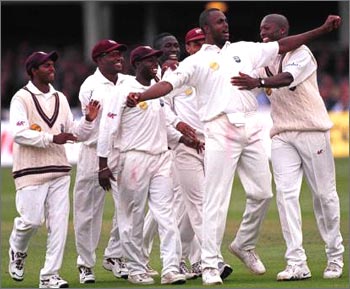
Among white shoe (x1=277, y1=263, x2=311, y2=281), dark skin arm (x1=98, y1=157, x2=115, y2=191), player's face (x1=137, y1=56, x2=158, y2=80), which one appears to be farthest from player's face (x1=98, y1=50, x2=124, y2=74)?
white shoe (x1=277, y1=263, x2=311, y2=281)

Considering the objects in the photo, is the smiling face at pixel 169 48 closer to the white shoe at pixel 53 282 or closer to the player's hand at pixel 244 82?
the player's hand at pixel 244 82

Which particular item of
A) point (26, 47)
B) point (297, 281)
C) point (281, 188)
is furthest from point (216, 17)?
point (26, 47)

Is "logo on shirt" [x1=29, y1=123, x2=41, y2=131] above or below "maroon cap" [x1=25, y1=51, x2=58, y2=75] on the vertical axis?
below

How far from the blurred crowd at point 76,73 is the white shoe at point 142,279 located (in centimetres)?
2183

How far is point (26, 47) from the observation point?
4525 centimetres

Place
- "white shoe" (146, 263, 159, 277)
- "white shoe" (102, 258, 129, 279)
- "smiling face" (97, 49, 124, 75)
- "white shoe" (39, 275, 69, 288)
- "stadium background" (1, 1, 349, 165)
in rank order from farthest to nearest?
"stadium background" (1, 1, 349, 165) → "white shoe" (102, 258, 129, 279) → "smiling face" (97, 49, 124, 75) → "white shoe" (146, 263, 159, 277) → "white shoe" (39, 275, 69, 288)

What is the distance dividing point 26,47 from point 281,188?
32390mm

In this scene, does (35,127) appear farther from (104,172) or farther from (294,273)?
(294,273)

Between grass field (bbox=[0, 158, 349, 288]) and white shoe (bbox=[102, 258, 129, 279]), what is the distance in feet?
0.30

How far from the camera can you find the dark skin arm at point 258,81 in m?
13.0

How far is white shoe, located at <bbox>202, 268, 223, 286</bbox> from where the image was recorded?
1298 centimetres

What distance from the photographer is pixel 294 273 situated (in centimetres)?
1333

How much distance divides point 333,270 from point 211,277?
1.37 m

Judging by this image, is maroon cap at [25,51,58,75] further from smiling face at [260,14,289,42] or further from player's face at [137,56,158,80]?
smiling face at [260,14,289,42]
